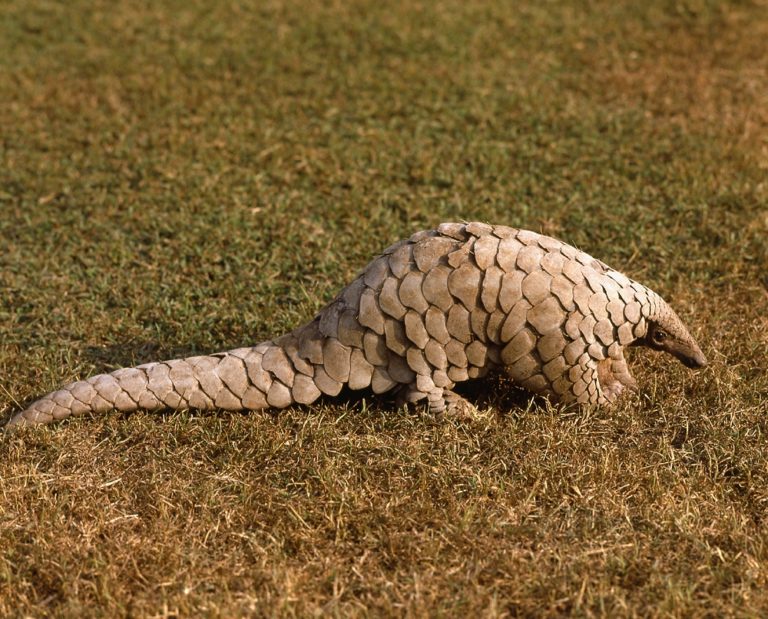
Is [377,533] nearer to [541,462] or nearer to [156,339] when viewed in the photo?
[541,462]

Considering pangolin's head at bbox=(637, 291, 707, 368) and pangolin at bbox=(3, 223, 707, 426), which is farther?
pangolin's head at bbox=(637, 291, 707, 368)

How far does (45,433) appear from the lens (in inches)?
140

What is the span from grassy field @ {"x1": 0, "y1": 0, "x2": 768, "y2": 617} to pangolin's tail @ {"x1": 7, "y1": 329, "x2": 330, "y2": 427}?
0.09m

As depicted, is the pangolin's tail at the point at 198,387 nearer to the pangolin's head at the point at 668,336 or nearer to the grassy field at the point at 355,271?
the grassy field at the point at 355,271

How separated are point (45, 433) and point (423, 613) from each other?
65.4 inches

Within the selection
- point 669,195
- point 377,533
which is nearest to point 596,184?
point 669,195

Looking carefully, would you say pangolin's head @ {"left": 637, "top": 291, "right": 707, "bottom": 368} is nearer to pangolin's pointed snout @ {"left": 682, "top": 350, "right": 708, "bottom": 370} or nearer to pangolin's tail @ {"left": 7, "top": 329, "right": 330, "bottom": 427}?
pangolin's pointed snout @ {"left": 682, "top": 350, "right": 708, "bottom": 370}

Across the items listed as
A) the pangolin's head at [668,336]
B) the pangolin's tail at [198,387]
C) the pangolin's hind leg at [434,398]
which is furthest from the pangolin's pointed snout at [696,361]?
the pangolin's tail at [198,387]

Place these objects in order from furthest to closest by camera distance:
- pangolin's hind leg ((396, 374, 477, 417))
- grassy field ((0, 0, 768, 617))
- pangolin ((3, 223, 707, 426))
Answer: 1. pangolin's hind leg ((396, 374, 477, 417))
2. pangolin ((3, 223, 707, 426))
3. grassy field ((0, 0, 768, 617))

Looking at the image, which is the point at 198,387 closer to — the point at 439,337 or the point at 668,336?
the point at 439,337

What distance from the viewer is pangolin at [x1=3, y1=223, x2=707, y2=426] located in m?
3.43

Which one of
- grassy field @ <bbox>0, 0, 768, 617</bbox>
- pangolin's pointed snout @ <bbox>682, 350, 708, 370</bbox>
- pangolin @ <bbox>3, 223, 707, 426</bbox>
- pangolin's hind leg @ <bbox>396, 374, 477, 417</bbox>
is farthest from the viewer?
pangolin's pointed snout @ <bbox>682, 350, 708, 370</bbox>

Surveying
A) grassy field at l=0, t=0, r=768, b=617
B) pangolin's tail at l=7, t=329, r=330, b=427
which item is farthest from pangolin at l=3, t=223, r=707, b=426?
grassy field at l=0, t=0, r=768, b=617

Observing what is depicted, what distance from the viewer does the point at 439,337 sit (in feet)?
11.4
